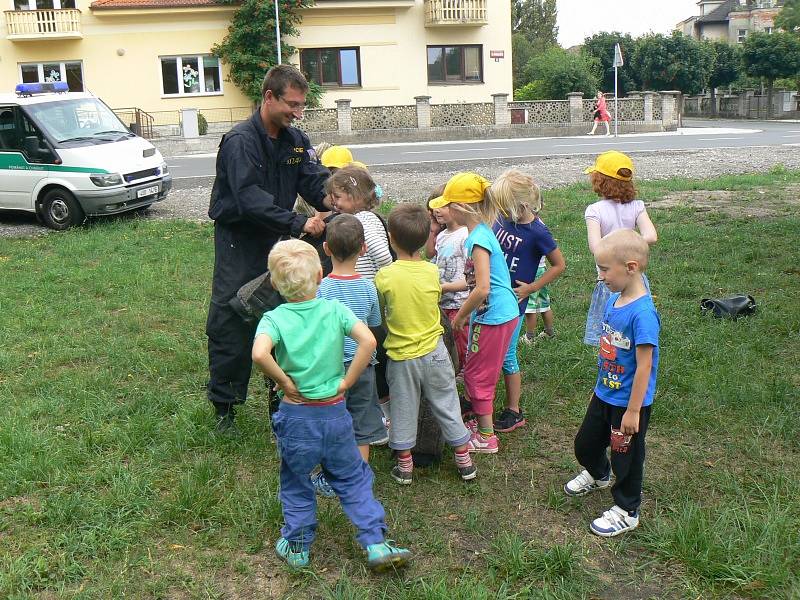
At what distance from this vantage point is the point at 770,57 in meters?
51.2

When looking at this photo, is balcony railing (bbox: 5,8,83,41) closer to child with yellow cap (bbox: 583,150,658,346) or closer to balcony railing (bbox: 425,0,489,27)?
balcony railing (bbox: 425,0,489,27)

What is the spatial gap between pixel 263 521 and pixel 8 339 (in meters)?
4.13

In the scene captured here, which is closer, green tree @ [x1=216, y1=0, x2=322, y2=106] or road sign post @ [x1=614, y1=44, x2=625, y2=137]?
road sign post @ [x1=614, y1=44, x2=625, y2=137]

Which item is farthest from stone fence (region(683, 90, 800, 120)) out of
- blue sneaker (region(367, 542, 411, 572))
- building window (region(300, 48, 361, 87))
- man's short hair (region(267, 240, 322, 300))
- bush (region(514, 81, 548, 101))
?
blue sneaker (region(367, 542, 411, 572))

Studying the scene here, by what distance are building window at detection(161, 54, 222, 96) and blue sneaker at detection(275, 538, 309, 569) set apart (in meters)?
36.2

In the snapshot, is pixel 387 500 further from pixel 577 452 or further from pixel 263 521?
pixel 577 452

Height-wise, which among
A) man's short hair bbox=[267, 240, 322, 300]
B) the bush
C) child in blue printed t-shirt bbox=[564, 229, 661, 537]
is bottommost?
child in blue printed t-shirt bbox=[564, 229, 661, 537]

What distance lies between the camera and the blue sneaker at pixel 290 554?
3451 mm

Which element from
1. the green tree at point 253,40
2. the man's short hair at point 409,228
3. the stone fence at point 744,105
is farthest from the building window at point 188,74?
the man's short hair at point 409,228

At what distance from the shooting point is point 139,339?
22.3 ft

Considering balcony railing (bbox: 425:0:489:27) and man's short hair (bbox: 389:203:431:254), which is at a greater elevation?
balcony railing (bbox: 425:0:489:27)

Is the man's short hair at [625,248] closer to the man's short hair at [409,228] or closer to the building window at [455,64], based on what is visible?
the man's short hair at [409,228]

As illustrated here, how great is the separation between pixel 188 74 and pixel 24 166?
1016 inches

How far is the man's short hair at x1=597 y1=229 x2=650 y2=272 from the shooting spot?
138 inches
